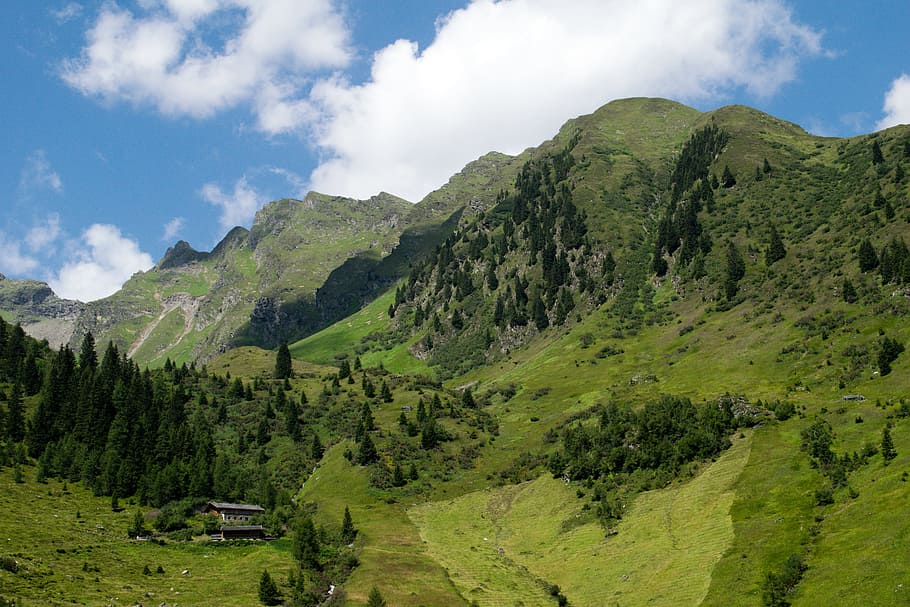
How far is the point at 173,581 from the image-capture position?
81875 millimetres

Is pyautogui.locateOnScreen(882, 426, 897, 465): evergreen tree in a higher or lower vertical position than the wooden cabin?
higher

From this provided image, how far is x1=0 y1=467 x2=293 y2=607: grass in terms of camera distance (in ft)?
232

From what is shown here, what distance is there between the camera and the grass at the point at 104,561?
232 ft

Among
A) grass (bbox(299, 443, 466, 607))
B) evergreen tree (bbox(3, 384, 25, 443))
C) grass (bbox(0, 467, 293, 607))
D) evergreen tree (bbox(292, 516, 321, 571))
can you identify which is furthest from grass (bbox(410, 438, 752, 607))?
evergreen tree (bbox(3, 384, 25, 443))

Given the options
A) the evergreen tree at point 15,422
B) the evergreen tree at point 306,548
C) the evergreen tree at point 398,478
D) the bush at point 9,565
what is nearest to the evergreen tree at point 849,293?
the evergreen tree at point 398,478

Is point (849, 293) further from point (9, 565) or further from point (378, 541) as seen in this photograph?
point (9, 565)

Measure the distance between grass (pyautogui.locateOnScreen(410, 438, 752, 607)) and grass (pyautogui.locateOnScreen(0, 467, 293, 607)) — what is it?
97.2 feet

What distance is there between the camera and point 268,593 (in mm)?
78312

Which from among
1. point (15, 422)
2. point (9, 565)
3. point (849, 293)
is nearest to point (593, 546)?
point (9, 565)

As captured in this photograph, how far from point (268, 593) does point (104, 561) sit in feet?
80.2

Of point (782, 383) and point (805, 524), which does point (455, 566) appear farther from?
point (782, 383)

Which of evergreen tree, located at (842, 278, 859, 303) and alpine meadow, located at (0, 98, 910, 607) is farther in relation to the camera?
evergreen tree, located at (842, 278, 859, 303)

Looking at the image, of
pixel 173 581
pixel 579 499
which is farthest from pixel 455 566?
pixel 173 581

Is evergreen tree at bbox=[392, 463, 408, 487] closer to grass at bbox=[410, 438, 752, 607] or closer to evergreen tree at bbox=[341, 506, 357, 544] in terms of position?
grass at bbox=[410, 438, 752, 607]
